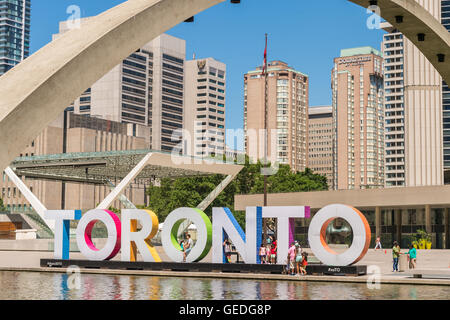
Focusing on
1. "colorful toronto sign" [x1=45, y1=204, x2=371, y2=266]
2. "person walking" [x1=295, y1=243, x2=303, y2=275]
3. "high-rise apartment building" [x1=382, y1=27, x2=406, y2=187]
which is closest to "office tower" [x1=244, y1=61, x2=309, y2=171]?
"high-rise apartment building" [x1=382, y1=27, x2=406, y2=187]

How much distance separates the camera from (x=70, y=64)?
9664 millimetres

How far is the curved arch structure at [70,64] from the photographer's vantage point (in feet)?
29.8

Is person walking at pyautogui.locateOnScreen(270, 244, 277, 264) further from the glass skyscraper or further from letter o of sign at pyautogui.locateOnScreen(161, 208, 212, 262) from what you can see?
the glass skyscraper

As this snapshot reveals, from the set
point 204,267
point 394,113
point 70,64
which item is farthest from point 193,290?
point 394,113

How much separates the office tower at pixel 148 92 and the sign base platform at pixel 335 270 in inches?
5612

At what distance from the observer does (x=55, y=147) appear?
140 metres

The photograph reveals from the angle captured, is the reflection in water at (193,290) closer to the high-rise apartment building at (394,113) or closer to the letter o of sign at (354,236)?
the letter o of sign at (354,236)

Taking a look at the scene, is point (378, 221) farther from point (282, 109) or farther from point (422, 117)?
point (282, 109)

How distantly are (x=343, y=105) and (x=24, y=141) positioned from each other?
190 metres

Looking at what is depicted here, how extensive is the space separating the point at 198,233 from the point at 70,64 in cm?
2065

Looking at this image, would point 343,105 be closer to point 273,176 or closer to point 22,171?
point 273,176

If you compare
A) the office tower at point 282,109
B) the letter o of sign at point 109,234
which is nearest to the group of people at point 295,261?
the letter o of sign at point 109,234

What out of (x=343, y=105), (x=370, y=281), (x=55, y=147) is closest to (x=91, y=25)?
(x=370, y=281)

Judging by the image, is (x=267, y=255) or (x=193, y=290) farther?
(x=267, y=255)
